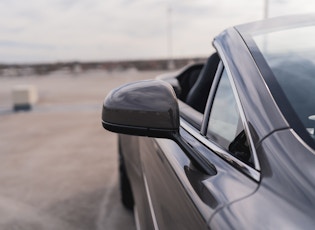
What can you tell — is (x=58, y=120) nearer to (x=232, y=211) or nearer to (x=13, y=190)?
(x=13, y=190)

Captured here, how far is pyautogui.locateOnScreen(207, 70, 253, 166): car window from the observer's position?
1276 millimetres

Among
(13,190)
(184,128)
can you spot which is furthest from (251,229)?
(13,190)

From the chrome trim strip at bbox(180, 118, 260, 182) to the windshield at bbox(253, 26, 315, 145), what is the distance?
22cm

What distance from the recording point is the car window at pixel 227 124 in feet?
4.19

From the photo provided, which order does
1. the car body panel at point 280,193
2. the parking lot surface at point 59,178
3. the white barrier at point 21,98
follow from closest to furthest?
the car body panel at point 280,193, the parking lot surface at point 59,178, the white barrier at point 21,98

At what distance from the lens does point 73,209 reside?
12.5ft

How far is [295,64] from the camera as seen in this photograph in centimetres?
150

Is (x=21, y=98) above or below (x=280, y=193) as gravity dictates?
below

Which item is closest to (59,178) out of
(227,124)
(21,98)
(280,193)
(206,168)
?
(227,124)

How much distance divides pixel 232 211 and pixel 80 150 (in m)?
5.37

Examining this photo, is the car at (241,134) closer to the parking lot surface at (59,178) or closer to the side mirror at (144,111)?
the side mirror at (144,111)

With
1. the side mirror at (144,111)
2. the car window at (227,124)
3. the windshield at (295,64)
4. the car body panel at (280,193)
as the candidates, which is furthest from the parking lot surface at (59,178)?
the car body panel at (280,193)

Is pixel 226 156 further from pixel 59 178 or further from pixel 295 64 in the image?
pixel 59 178

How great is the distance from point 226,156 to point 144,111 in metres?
0.33
